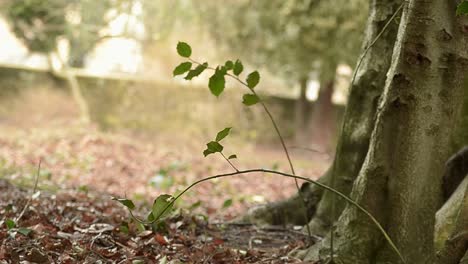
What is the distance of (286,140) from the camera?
2155cm

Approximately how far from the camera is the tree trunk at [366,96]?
4.48m

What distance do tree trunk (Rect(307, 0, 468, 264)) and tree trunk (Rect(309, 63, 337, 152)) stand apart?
16151 mm

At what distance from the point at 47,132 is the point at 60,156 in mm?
3003

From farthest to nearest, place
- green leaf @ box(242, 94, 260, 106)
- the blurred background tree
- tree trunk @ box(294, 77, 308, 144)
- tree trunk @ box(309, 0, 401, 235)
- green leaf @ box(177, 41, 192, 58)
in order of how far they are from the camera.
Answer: tree trunk @ box(294, 77, 308, 144) → the blurred background tree → tree trunk @ box(309, 0, 401, 235) → green leaf @ box(242, 94, 260, 106) → green leaf @ box(177, 41, 192, 58)

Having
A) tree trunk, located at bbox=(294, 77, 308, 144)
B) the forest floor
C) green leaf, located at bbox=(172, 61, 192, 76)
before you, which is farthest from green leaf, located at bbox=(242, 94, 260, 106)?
tree trunk, located at bbox=(294, 77, 308, 144)

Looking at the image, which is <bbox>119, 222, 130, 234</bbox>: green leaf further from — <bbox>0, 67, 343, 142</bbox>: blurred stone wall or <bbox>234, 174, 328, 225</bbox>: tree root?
<bbox>0, 67, 343, 142</bbox>: blurred stone wall

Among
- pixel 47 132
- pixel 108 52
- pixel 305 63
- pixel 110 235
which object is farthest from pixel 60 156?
pixel 108 52

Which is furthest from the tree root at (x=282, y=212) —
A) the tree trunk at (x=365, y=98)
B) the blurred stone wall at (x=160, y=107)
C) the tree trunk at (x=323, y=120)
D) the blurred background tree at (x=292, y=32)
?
the tree trunk at (x=323, y=120)

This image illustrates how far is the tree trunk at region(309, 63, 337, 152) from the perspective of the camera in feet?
65.1

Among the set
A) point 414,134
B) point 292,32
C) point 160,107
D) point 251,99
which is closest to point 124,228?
point 251,99

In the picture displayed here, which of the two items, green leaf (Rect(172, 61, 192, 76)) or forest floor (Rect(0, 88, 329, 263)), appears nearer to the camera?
green leaf (Rect(172, 61, 192, 76))

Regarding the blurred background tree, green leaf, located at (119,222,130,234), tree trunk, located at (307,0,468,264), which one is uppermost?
the blurred background tree

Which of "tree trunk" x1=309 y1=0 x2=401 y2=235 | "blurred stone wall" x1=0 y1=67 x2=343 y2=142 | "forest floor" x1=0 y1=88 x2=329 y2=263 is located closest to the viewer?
Result: "forest floor" x1=0 y1=88 x2=329 y2=263

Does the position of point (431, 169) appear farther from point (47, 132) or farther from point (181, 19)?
point (181, 19)
